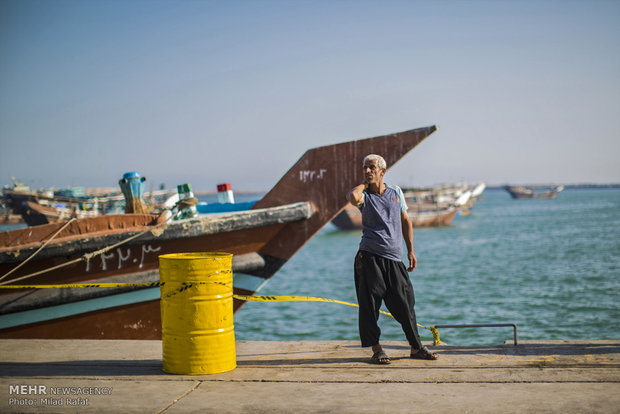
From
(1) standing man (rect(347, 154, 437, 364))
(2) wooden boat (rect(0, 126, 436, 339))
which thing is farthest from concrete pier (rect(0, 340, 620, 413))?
(2) wooden boat (rect(0, 126, 436, 339))

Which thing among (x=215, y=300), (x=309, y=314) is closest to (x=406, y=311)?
(x=215, y=300)

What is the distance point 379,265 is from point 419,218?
196 feet

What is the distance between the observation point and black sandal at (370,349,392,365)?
4.55 meters

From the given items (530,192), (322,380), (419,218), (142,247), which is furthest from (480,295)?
(530,192)

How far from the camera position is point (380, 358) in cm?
456

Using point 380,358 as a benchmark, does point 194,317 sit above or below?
above

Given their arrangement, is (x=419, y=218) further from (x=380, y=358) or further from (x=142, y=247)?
(x=380, y=358)

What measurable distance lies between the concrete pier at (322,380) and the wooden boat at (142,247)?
1.06 meters

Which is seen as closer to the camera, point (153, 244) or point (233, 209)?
point (153, 244)

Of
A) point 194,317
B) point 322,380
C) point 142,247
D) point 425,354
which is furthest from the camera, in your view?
point 142,247

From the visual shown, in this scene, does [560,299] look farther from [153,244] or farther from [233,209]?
[153,244]

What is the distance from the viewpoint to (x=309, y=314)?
1558cm

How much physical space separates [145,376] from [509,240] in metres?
41.9

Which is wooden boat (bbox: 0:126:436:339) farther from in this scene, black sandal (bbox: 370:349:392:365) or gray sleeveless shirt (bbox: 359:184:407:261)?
black sandal (bbox: 370:349:392:365)
